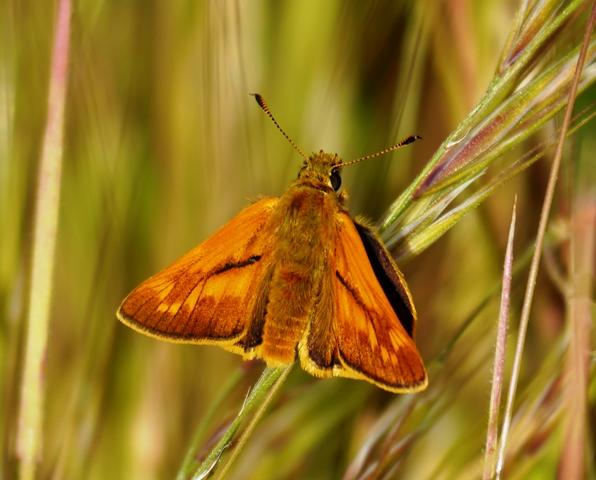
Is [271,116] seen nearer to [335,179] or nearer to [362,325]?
[335,179]

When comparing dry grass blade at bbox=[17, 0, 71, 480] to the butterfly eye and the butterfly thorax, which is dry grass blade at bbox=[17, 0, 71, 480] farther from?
the butterfly eye

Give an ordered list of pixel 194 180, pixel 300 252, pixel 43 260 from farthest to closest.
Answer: pixel 194 180
pixel 300 252
pixel 43 260

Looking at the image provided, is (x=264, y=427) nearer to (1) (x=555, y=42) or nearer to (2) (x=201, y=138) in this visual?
(2) (x=201, y=138)

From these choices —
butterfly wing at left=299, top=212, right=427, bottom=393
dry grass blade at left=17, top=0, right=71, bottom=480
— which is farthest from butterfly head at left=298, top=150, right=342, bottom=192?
dry grass blade at left=17, top=0, right=71, bottom=480

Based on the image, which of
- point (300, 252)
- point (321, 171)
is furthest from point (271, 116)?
point (300, 252)

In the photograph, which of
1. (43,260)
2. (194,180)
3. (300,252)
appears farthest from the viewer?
(194,180)

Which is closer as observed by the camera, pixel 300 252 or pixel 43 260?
pixel 43 260

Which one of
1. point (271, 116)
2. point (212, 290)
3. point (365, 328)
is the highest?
point (271, 116)
